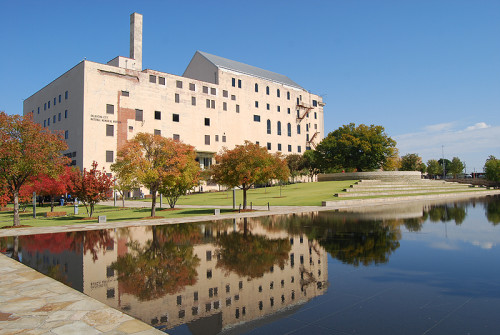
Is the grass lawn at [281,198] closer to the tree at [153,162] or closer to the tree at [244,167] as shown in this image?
the tree at [244,167]

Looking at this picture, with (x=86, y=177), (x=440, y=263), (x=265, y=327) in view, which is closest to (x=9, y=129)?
(x=86, y=177)

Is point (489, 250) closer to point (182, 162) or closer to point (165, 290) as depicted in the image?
point (165, 290)

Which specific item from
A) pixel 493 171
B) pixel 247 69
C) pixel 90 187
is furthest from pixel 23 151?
pixel 493 171

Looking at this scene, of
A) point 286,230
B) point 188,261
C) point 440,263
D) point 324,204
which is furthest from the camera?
point 324,204

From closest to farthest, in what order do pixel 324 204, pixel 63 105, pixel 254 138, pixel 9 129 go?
1. pixel 9 129
2. pixel 324 204
3. pixel 63 105
4. pixel 254 138

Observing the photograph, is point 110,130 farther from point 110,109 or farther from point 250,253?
point 250,253

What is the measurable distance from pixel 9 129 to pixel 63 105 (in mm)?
40909

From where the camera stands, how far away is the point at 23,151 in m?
21.5

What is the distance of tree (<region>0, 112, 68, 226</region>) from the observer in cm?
2050

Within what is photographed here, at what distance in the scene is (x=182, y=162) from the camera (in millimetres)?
26828

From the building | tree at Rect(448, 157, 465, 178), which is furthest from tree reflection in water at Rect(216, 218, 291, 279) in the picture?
tree at Rect(448, 157, 465, 178)

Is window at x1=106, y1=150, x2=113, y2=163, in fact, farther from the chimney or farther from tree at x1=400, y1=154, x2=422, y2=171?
tree at x1=400, y1=154, x2=422, y2=171

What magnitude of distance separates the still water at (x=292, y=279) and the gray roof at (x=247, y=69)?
6129 centimetres

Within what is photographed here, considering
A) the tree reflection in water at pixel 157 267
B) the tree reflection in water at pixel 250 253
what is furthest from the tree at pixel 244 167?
the tree reflection in water at pixel 157 267
